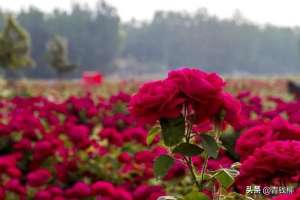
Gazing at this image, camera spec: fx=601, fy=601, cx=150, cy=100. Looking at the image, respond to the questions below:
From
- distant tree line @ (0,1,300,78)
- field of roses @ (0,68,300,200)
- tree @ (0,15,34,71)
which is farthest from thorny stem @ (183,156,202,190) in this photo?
distant tree line @ (0,1,300,78)

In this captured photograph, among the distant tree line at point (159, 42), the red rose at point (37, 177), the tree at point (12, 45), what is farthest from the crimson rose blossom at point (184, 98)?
the distant tree line at point (159, 42)

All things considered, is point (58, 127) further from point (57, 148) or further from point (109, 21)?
point (109, 21)

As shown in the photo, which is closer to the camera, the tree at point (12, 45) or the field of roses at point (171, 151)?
the field of roses at point (171, 151)

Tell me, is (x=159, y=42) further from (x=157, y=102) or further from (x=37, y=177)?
(x=157, y=102)

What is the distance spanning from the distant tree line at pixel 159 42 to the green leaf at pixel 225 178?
172ft

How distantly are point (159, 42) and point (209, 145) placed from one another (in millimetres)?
72718

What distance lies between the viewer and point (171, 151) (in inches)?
64.3

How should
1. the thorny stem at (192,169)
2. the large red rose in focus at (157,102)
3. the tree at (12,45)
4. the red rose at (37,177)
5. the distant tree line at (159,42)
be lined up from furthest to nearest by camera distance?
the distant tree line at (159,42), the tree at (12,45), the red rose at (37,177), the thorny stem at (192,169), the large red rose in focus at (157,102)

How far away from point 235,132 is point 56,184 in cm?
134

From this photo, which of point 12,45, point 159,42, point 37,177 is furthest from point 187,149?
point 159,42

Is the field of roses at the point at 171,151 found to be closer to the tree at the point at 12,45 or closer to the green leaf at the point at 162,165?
the green leaf at the point at 162,165

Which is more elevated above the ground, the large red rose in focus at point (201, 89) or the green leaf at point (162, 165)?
the large red rose in focus at point (201, 89)

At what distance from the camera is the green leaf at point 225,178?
1598 millimetres

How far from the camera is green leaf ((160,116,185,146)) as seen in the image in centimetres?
158
